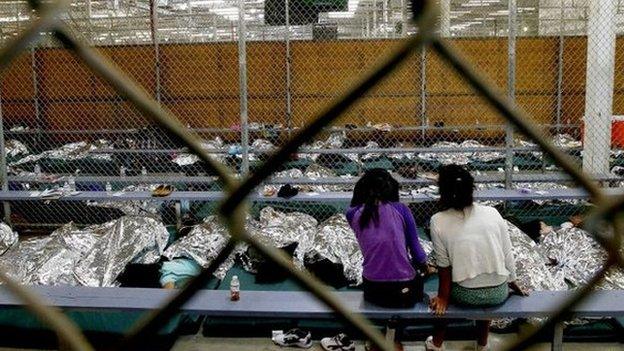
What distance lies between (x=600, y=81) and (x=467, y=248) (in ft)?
14.8

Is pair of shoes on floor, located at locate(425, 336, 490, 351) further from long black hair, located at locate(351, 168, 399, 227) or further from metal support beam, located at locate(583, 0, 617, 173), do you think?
metal support beam, located at locate(583, 0, 617, 173)

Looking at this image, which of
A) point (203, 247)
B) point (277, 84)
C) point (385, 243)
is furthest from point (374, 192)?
point (277, 84)

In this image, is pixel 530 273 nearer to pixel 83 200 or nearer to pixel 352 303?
pixel 352 303

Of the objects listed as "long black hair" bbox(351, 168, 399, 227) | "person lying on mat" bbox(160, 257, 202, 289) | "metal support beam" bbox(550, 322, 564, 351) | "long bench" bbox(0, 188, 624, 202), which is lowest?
"metal support beam" bbox(550, 322, 564, 351)

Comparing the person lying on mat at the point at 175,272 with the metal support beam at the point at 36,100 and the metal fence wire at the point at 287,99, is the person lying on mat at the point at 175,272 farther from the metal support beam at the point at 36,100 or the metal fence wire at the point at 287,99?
the metal support beam at the point at 36,100

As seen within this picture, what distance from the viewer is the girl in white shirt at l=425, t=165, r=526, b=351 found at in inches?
123

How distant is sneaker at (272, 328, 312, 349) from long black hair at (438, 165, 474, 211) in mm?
1439

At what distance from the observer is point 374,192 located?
3410 millimetres

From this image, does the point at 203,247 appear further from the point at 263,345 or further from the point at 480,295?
the point at 480,295

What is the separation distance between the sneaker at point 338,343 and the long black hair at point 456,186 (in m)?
1.25

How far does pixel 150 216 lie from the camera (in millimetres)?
5762

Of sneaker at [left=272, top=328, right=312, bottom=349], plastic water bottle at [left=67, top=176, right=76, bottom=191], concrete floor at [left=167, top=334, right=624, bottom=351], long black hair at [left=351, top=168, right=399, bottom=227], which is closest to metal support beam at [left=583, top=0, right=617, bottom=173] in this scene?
concrete floor at [left=167, top=334, right=624, bottom=351]

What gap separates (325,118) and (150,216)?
18.1 ft

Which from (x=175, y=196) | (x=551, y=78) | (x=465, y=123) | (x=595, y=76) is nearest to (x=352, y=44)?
(x=465, y=123)
